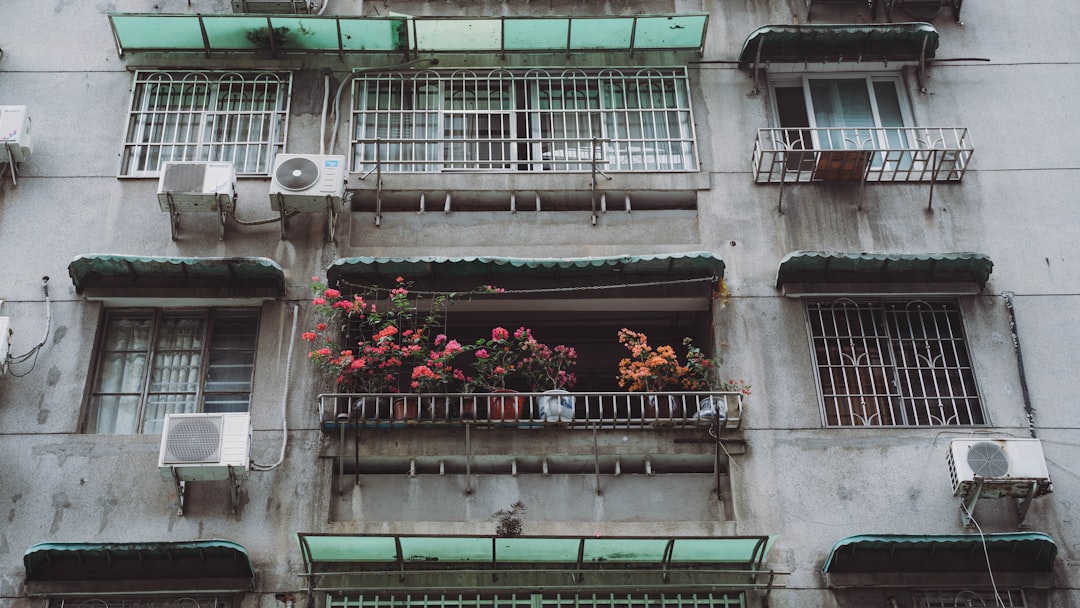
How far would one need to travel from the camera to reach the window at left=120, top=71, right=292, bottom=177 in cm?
1476

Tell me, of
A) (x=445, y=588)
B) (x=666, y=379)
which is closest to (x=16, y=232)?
(x=445, y=588)

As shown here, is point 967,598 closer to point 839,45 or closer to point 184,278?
point 839,45

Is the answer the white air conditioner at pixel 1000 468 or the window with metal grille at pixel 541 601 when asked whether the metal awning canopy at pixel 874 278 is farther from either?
the window with metal grille at pixel 541 601

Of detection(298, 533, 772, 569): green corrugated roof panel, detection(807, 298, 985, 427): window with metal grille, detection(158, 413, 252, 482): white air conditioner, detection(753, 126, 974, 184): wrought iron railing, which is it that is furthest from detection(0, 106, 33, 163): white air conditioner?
detection(807, 298, 985, 427): window with metal grille

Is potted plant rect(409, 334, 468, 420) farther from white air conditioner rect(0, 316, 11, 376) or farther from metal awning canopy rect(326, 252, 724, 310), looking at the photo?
white air conditioner rect(0, 316, 11, 376)

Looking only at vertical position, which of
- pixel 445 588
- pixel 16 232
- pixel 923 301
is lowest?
pixel 445 588

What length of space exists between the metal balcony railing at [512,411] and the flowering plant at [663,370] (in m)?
0.17

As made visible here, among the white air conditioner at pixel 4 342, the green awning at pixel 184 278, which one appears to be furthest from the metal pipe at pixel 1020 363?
the white air conditioner at pixel 4 342

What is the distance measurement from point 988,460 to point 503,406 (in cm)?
522

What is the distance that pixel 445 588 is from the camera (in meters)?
11.8

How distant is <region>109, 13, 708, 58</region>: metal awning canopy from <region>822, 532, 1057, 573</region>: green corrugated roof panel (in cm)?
710

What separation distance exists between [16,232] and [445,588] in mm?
6925

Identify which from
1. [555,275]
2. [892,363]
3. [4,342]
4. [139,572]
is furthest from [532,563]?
[4,342]

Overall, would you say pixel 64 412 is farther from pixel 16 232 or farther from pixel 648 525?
pixel 648 525
